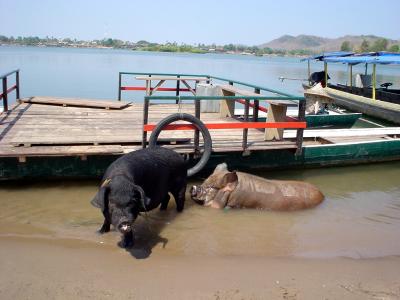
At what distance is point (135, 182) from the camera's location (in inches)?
239

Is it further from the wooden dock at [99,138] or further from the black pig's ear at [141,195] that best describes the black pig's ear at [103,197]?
the wooden dock at [99,138]

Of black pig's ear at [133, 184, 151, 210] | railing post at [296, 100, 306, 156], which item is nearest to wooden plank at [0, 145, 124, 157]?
black pig's ear at [133, 184, 151, 210]

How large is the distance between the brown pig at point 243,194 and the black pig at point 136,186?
25.2 inches

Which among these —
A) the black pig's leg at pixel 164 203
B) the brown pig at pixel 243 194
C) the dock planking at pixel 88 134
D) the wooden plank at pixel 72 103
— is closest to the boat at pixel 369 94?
the dock planking at pixel 88 134

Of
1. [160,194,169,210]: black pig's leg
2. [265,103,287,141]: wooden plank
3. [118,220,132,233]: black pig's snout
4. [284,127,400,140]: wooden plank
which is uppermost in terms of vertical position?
[265,103,287,141]: wooden plank

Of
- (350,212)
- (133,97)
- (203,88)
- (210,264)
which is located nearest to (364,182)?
(350,212)

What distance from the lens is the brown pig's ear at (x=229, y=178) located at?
7.98 meters

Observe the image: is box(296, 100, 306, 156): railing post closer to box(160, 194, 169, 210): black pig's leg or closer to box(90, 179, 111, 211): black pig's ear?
→ box(160, 194, 169, 210): black pig's leg

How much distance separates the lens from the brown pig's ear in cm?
798

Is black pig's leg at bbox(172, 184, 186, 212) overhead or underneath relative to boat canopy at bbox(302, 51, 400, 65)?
underneath

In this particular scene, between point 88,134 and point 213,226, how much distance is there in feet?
11.3

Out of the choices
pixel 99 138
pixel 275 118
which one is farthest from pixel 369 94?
pixel 99 138

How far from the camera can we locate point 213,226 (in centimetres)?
727

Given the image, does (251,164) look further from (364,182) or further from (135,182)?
(135,182)
